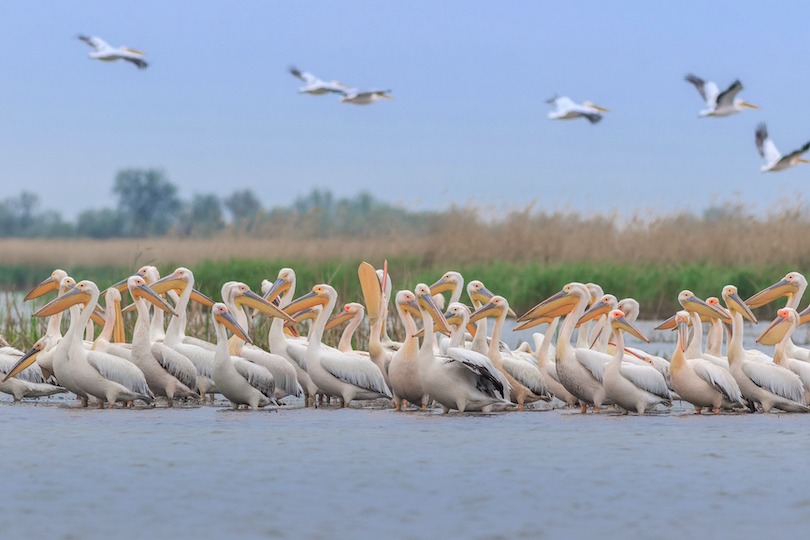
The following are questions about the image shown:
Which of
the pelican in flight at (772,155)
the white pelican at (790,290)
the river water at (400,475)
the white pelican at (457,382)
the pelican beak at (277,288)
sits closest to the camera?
the river water at (400,475)

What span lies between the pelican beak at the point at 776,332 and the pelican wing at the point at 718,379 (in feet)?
2.73

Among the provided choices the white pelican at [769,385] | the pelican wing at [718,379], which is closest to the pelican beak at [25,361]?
the pelican wing at [718,379]

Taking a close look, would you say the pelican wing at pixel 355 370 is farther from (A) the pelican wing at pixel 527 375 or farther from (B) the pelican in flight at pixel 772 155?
(B) the pelican in flight at pixel 772 155

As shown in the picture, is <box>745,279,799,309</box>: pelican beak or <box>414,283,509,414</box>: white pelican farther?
<box>745,279,799,309</box>: pelican beak

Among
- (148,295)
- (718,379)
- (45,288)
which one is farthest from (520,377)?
(45,288)

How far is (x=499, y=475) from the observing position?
583cm

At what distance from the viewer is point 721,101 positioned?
617 inches

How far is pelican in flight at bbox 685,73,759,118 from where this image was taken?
50.6 ft

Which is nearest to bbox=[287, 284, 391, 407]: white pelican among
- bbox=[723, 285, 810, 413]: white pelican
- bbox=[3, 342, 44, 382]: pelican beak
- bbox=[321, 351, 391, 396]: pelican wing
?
bbox=[321, 351, 391, 396]: pelican wing

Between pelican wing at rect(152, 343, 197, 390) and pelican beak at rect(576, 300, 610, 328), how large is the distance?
2.85m

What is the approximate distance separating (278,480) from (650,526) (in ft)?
6.10

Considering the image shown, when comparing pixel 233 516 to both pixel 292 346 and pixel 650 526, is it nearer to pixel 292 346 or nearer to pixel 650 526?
pixel 650 526

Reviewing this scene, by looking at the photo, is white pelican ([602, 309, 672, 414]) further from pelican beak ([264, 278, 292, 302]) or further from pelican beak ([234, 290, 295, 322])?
pelican beak ([264, 278, 292, 302])

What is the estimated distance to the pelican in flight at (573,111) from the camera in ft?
50.9
